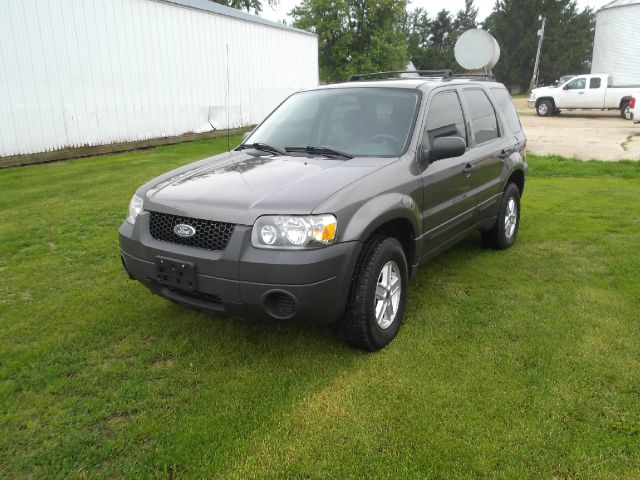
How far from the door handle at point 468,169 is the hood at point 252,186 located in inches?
41.2

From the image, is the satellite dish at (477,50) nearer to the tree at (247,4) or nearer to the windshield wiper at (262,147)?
the windshield wiper at (262,147)

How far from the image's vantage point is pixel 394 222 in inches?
140

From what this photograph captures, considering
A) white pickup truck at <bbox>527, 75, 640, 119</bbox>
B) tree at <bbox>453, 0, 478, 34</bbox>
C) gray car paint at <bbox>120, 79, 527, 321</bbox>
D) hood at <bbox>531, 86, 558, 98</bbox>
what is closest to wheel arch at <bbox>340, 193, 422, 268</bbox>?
gray car paint at <bbox>120, 79, 527, 321</bbox>

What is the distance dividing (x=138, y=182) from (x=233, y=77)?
900 centimetres

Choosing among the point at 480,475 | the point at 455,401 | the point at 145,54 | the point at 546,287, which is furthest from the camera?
the point at 145,54

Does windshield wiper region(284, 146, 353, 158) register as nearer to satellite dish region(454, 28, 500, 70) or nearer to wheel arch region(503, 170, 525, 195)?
wheel arch region(503, 170, 525, 195)

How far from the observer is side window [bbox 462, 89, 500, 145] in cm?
472

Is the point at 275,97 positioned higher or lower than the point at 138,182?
higher

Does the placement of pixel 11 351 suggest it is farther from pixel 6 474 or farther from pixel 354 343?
pixel 354 343

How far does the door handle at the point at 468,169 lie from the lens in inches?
171

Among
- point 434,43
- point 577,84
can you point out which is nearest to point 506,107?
point 577,84

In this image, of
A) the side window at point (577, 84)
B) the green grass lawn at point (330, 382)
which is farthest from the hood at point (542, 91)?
the green grass lawn at point (330, 382)

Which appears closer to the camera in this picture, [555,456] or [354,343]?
[555,456]

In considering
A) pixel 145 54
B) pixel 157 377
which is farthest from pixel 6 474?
pixel 145 54
